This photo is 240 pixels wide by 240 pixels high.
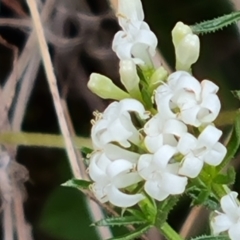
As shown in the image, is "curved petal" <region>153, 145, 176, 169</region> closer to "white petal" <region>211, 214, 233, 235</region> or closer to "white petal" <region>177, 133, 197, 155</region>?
"white petal" <region>177, 133, 197, 155</region>

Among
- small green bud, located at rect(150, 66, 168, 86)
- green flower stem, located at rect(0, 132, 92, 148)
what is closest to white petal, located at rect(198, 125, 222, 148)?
small green bud, located at rect(150, 66, 168, 86)

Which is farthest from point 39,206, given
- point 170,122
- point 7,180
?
point 170,122

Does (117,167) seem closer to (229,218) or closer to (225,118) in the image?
(229,218)

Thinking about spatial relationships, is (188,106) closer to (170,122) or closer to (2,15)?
(170,122)

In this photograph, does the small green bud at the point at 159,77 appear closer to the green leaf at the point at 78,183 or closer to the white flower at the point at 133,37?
the white flower at the point at 133,37

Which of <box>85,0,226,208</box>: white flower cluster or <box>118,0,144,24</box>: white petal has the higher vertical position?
<box>118,0,144,24</box>: white petal

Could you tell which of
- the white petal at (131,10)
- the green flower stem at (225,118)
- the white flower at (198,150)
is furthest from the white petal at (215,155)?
the green flower stem at (225,118)
